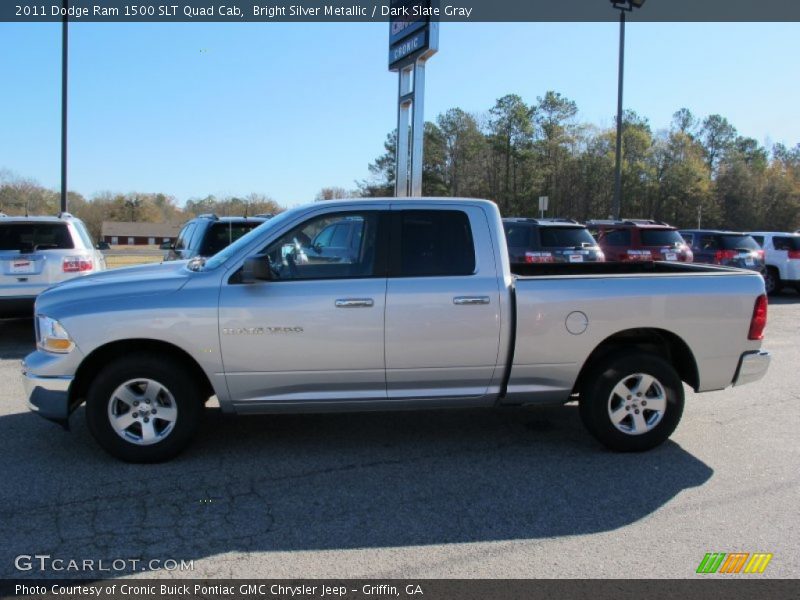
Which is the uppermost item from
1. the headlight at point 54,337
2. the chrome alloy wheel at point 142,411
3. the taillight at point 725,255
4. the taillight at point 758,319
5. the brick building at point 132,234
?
the brick building at point 132,234

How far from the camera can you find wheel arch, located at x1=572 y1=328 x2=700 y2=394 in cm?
508

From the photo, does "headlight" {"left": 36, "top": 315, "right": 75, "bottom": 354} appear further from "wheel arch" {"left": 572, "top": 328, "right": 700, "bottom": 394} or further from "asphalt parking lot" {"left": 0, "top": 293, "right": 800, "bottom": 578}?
"wheel arch" {"left": 572, "top": 328, "right": 700, "bottom": 394}

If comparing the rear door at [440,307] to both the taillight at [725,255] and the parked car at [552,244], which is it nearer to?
the parked car at [552,244]

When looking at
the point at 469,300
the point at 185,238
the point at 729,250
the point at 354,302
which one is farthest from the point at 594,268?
the point at 729,250

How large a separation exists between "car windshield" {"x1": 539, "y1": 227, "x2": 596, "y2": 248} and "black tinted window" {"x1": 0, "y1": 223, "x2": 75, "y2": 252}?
8437mm

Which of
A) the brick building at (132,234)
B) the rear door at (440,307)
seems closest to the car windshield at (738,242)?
the rear door at (440,307)

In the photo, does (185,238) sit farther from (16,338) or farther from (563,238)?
(563,238)

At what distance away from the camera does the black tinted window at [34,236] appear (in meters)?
9.53

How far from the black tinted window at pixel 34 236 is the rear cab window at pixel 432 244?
7031mm

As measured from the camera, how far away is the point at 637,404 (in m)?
5.01

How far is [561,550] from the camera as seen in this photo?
354cm

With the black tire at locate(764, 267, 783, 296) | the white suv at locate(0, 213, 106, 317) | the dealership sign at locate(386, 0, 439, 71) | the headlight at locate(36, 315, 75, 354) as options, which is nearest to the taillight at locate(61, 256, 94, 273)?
the white suv at locate(0, 213, 106, 317)

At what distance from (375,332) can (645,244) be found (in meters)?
12.3

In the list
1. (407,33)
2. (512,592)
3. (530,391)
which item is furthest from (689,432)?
(407,33)
